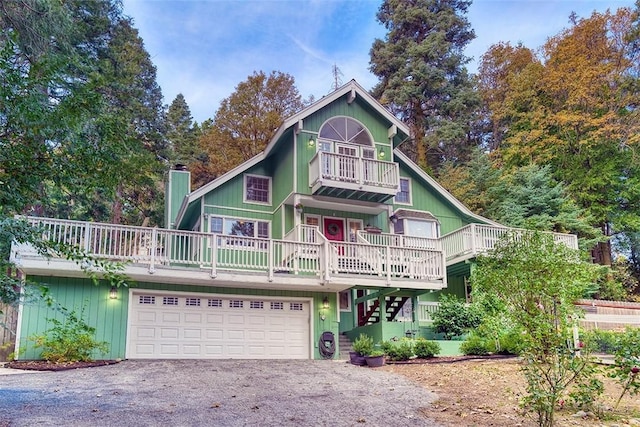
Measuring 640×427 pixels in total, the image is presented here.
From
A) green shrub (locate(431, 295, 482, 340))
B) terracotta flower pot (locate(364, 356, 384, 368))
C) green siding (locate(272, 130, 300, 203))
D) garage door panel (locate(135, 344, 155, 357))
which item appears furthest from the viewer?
green siding (locate(272, 130, 300, 203))

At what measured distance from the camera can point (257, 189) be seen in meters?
17.9

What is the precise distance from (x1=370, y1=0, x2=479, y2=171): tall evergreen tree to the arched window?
41.6ft

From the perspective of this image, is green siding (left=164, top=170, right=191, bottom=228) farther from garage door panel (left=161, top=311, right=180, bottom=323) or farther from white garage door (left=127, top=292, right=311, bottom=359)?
garage door panel (left=161, top=311, right=180, bottom=323)

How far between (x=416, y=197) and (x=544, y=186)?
649 centimetres

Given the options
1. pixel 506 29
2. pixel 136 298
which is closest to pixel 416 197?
pixel 136 298

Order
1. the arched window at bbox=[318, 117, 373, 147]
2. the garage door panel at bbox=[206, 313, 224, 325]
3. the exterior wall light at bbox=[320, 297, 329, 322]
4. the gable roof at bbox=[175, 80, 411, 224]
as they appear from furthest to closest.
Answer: the arched window at bbox=[318, 117, 373, 147], the gable roof at bbox=[175, 80, 411, 224], the exterior wall light at bbox=[320, 297, 329, 322], the garage door panel at bbox=[206, 313, 224, 325]

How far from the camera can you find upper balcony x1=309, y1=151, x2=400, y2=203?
16031mm

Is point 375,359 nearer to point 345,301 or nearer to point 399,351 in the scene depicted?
point 399,351

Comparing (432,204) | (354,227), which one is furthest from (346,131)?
(432,204)

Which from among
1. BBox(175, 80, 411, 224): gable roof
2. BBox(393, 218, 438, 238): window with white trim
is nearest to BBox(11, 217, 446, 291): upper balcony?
BBox(175, 80, 411, 224): gable roof

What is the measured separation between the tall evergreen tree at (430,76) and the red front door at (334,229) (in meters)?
13.7

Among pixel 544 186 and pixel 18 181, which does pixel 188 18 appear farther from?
pixel 18 181

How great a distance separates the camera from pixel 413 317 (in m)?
15.5

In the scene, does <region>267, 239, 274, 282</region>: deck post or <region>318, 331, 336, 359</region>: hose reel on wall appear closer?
<region>267, 239, 274, 282</region>: deck post
